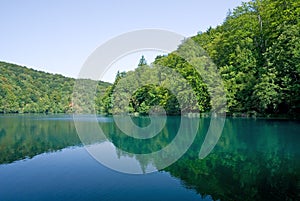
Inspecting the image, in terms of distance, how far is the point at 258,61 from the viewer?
32.2m

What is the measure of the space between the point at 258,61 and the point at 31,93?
74.1 m

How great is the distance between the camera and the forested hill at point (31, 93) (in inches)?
3127

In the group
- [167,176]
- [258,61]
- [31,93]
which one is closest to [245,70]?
[258,61]

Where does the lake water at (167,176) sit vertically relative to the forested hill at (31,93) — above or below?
below

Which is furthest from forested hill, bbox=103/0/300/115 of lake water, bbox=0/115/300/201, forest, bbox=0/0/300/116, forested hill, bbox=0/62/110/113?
forested hill, bbox=0/62/110/113

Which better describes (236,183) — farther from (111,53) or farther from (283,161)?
(111,53)

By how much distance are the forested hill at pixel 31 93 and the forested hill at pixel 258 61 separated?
4009cm

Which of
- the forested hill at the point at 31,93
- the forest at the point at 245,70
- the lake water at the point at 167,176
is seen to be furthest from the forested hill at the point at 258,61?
the forested hill at the point at 31,93

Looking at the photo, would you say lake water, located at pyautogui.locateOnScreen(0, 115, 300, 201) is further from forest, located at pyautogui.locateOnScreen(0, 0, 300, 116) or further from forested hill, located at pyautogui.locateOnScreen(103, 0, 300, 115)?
forest, located at pyautogui.locateOnScreen(0, 0, 300, 116)

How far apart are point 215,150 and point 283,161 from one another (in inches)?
141

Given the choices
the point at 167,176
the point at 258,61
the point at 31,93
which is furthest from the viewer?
the point at 31,93

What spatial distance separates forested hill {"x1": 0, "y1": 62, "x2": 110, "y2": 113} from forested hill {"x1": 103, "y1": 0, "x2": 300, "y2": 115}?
40094mm

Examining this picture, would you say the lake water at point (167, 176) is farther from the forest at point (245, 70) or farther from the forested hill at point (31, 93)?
the forested hill at point (31, 93)

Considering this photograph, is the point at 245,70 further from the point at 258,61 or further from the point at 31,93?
the point at 31,93
